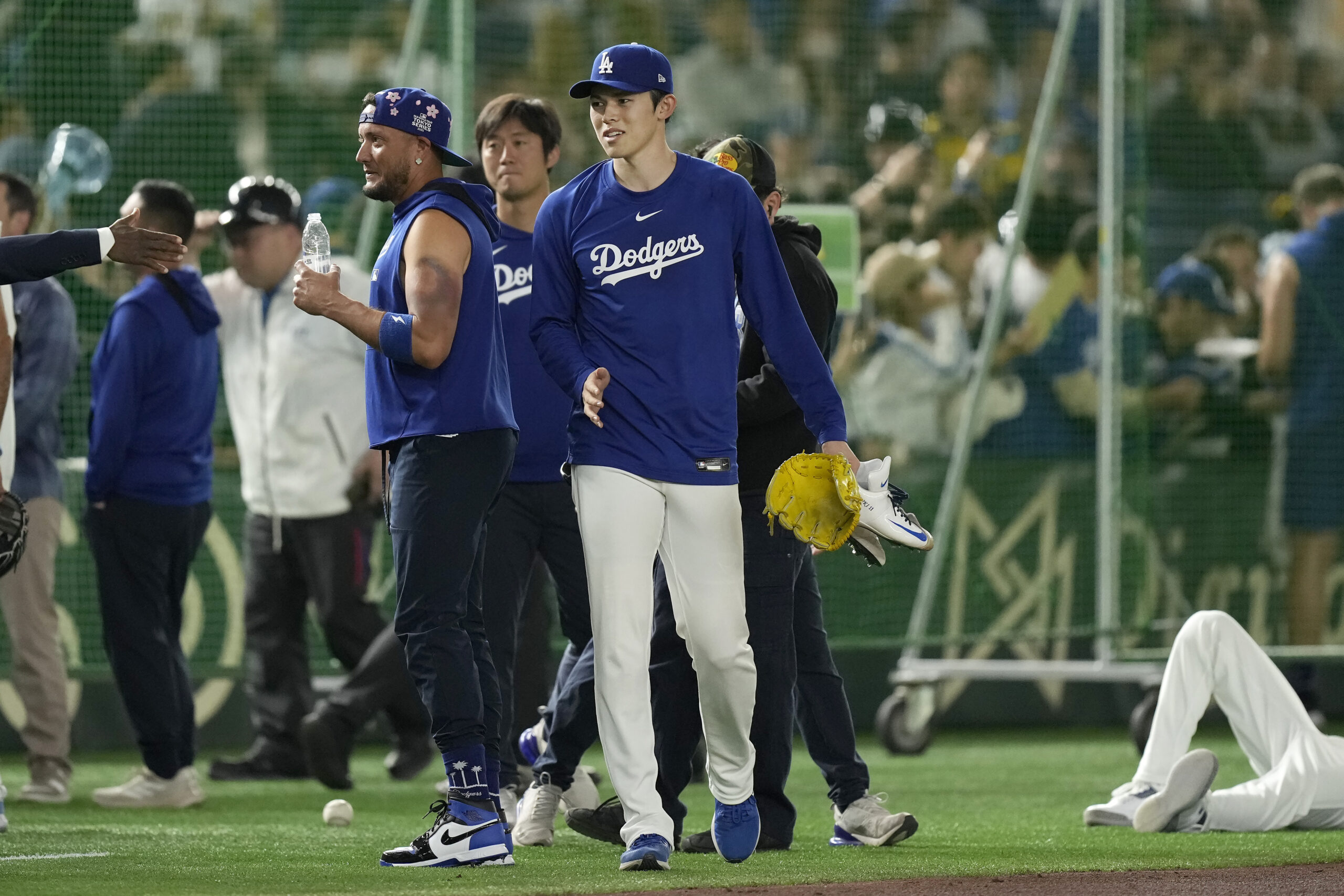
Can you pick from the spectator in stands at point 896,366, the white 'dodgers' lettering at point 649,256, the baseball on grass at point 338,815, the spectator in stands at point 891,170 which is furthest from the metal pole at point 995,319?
the white 'dodgers' lettering at point 649,256

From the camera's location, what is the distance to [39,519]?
818 centimetres

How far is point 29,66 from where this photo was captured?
9.96 metres

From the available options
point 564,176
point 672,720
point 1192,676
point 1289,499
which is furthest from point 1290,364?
point 672,720

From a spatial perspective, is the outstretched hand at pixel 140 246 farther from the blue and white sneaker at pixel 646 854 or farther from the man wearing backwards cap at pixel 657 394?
the blue and white sneaker at pixel 646 854

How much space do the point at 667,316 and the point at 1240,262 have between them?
797cm

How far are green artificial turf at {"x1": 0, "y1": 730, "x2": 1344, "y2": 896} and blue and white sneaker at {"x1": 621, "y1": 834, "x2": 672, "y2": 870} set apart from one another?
1.6 inches

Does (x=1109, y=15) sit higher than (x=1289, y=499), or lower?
higher

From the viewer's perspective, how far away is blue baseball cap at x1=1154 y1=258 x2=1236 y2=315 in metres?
12.2

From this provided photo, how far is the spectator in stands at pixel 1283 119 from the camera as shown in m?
13.2

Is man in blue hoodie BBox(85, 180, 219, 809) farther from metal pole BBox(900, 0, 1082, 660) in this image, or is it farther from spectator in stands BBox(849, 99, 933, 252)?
spectator in stands BBox(849, 99, 933, 252)

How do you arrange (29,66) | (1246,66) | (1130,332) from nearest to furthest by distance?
1. (29,66)
2. (1130,332)
3. (1246,66)

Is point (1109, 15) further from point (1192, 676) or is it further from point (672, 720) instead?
point (672, 720)

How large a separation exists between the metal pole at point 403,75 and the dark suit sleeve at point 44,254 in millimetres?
4200

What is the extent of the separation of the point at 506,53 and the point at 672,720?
270 inches
